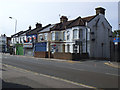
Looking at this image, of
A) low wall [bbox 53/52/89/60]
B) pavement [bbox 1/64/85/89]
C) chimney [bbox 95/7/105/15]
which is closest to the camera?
pavement [bbox 1/64/85/89]

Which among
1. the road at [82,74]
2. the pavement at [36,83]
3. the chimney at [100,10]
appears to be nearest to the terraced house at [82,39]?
the chimney at [100,10]

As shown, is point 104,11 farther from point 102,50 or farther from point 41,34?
point 41,34

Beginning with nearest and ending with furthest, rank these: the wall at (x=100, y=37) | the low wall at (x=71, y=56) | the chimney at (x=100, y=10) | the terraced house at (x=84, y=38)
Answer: the low wall at (x=71, y=56) < the terraced house at (x=84, y=38) < the wall at (x=100, y=37) < the chimney at (x=100, y=10)

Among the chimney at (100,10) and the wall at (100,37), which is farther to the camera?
the chimney at (100,10)

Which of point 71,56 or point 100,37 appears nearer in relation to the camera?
point 71,56

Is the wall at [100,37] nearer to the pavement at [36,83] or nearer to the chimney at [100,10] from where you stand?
the chimney at [100,10]

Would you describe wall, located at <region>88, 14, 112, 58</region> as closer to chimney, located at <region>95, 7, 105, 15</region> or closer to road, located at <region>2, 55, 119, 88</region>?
chimney, located at <region>95, 7, 105, 15</region>

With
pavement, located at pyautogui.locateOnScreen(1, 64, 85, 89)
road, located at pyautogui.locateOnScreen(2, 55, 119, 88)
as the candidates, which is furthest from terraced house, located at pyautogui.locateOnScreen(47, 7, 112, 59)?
pavement, located at pyautogui.locateOnScreen(1, 64, 85, 89)

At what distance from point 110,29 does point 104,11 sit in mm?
4832

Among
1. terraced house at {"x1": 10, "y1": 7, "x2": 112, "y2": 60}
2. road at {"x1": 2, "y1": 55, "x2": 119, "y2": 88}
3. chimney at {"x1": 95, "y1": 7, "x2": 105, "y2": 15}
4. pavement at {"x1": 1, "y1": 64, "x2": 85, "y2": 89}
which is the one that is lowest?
road at {"x1": 2, "y1": 55, "x2": 119, "y2": 88}

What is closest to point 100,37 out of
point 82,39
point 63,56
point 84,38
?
point 84,38

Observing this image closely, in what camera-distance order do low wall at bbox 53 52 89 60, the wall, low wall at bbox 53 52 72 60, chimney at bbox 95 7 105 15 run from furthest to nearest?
chimney at bbox 95 7 105 15, the wall, low wall at bbox 53 52 72 60, low wall at bbox 53 52 89 60

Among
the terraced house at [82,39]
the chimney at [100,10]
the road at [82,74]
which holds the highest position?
the chimney at [100,10]

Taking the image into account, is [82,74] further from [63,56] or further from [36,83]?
[63,56]
